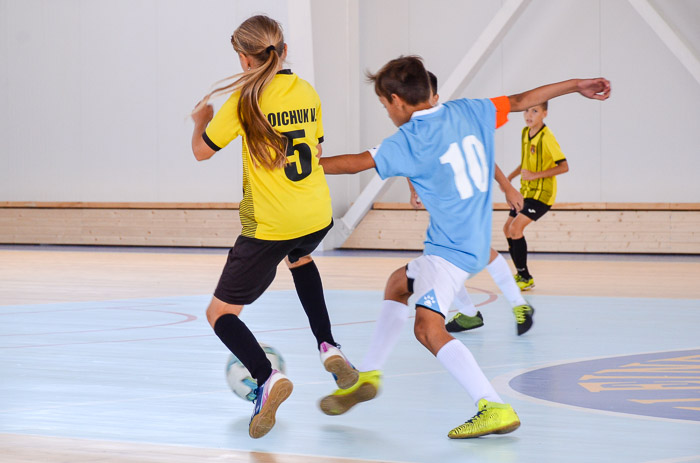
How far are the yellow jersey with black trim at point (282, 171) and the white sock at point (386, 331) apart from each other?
0.41 meters

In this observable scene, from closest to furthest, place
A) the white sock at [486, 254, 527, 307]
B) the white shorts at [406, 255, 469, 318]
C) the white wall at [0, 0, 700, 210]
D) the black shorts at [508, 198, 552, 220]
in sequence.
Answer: the white shorts at [406, 255, 469, 318], the white sock at [486, 254, 527, 307], the black shorts at [508, 198, 552, 220], the white wall at [0, 0, 700, 210]

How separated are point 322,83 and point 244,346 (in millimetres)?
10341

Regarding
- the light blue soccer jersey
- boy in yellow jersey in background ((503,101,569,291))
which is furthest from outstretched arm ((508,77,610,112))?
boy in yellow jersey in background ((503,101,569,291))

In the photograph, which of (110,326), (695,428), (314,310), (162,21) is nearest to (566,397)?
(695,428)

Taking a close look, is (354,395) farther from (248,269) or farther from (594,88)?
(594,88)

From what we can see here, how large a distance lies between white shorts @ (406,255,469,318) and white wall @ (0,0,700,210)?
9.91 m

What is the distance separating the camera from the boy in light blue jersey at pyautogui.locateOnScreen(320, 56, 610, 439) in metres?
3.19

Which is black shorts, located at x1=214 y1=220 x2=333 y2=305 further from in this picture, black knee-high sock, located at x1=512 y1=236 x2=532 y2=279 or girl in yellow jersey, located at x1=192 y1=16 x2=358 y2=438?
black knee-high sock, located at x1=512 y1=236 x2=532 y2=279

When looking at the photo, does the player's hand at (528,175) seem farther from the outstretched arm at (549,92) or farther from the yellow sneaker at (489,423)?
the yellow sneaker at (489,423)

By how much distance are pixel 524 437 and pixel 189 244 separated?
39.3 feet

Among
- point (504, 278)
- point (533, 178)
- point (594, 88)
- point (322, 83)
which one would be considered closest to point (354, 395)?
point (594, 88)

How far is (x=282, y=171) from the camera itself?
3381mm

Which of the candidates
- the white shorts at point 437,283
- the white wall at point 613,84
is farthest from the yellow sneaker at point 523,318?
the white wall at point 613,84

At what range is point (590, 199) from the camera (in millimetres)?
13164
